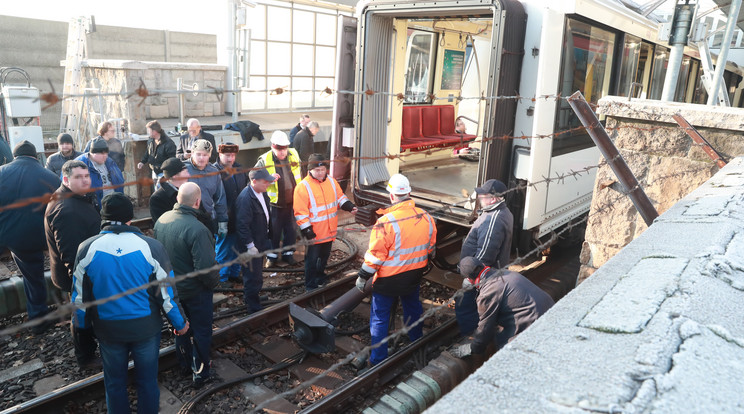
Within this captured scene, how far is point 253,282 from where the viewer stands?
17.3 ft

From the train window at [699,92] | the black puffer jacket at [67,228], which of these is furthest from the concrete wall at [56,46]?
the train window at [699,92]

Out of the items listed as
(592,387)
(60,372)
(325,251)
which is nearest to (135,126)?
(325,251)

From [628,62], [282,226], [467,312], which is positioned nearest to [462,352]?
[467,312]

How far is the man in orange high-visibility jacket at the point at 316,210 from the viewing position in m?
5.70

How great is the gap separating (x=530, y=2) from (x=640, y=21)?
3.05m

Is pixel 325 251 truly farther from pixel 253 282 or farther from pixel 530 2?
pixel 530 2

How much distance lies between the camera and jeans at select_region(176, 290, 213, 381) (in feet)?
13.7

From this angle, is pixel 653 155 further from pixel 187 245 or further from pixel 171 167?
pixel 171 167

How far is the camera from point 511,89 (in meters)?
5.42

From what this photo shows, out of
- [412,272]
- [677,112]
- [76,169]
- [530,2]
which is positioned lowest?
[412,272]

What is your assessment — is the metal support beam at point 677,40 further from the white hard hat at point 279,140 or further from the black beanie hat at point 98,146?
the black beanie hat at point 98,146

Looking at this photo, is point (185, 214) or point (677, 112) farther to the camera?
point (185, 214)

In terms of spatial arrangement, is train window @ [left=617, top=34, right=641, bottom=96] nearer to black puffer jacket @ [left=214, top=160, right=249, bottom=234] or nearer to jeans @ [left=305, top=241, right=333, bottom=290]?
jeans @ [left=305, top=241, right=333, bottom=290]

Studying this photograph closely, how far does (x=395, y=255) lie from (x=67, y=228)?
2.73 m
